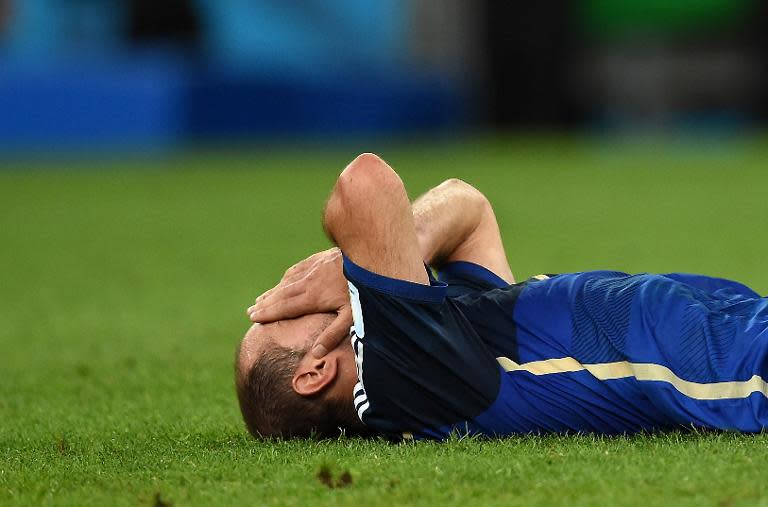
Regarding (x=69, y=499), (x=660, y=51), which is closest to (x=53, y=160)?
(x=660, y=51)

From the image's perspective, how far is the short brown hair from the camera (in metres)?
3.87

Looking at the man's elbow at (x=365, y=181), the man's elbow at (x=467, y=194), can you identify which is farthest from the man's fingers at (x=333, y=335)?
the man's elbow at (x=467, y=194)

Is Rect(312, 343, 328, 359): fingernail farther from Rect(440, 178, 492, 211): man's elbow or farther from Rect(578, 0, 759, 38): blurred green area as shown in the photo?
Rect(578, 0, 759, 38): blurred green area

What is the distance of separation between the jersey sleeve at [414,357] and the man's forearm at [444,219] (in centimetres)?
66

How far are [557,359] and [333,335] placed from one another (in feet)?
1.98

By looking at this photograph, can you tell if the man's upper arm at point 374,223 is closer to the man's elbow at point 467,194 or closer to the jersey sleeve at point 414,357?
the jersey sleeve at point 414,357

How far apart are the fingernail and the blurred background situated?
13.9 metres

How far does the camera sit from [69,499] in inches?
133

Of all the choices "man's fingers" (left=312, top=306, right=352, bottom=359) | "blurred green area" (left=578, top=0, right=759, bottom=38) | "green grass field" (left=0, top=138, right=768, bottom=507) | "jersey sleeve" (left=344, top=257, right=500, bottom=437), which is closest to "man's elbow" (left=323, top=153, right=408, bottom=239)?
"jersey sleeve" (left=344, top=257, right=500, bottom=437)

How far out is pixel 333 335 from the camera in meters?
3.84

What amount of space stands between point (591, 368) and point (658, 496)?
618 millimetres

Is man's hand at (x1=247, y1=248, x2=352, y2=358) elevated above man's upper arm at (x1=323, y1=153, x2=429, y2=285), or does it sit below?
below

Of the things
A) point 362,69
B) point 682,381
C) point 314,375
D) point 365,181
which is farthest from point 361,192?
point 362,69

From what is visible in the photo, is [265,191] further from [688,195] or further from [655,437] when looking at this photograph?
[655,437]
